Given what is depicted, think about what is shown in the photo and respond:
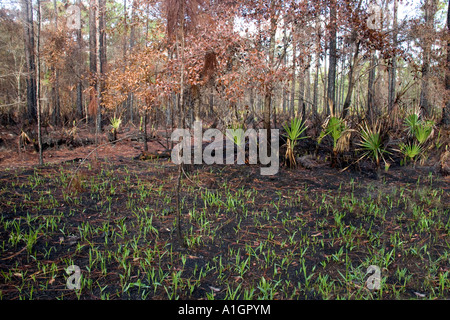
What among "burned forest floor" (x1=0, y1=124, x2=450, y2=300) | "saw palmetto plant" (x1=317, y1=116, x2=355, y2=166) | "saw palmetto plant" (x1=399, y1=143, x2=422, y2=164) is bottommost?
"burned forest floor" (x1=0, y1=124, x2=450, y2=300)

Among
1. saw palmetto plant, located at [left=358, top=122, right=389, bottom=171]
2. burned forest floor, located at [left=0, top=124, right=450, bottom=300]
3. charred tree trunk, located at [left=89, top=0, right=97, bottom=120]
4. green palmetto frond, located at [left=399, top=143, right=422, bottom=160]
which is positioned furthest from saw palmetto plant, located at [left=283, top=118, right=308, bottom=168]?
charred tree trunk, located at [left=89, top=0, right=97, bottom=120]

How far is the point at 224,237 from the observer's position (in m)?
3.40

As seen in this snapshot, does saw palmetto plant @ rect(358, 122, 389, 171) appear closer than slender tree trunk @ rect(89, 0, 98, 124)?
Yes

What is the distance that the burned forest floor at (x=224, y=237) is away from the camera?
8.20 feet

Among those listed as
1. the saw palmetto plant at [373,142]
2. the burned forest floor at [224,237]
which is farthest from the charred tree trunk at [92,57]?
the saw palmetto plant at [373,142]

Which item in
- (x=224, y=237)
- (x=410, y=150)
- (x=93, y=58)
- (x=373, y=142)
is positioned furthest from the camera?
(x=93, y=58)

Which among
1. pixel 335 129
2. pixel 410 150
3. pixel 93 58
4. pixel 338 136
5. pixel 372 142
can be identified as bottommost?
pixel 410 150

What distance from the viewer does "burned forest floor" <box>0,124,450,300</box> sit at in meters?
2.50

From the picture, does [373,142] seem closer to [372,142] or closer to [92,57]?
[372,142]

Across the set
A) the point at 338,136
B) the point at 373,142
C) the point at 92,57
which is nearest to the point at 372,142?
the point at 373,142

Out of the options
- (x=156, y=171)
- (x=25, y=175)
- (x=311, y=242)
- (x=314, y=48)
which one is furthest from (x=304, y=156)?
(x=25, y=175)

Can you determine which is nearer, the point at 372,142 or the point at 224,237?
the point at 224,237

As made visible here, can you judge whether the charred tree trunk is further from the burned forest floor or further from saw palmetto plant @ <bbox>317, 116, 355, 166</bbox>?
saw palmetto plant @ <bbox>317, 116, 355, 166</bbox>
